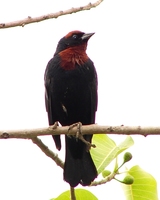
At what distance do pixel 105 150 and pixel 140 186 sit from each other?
0.31 m

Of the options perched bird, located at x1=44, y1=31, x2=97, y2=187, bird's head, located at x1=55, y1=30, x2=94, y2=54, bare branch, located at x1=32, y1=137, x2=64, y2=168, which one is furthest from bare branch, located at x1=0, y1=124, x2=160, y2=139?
bird's head, located at x1=55, y1=30, x2=94, y2=54

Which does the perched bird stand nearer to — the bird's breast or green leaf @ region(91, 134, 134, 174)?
the bird's breast

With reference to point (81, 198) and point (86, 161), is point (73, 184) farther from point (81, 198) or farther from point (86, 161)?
point (81, 198)

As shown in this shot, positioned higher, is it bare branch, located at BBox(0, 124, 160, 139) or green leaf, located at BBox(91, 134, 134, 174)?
bare branch, located at BBox(0, 124, 160, 139)

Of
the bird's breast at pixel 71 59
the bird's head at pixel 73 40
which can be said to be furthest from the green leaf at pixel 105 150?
the bird's head at pixel 73 40

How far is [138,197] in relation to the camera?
9.38 ft

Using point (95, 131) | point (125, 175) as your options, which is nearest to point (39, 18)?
point (95, 131)

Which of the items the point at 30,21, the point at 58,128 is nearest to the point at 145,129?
the point at 58,128

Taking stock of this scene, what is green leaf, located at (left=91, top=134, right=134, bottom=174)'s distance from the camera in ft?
9.53

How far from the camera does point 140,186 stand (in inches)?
113

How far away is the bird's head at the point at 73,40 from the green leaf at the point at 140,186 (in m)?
1.61

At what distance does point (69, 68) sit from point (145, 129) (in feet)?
5.20

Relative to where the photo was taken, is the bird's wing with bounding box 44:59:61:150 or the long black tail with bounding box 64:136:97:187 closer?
the long black tail with bounding box 64:136:97:187

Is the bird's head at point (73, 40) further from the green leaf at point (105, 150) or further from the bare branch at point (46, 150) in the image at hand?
the bare branch at point (46, 150)
